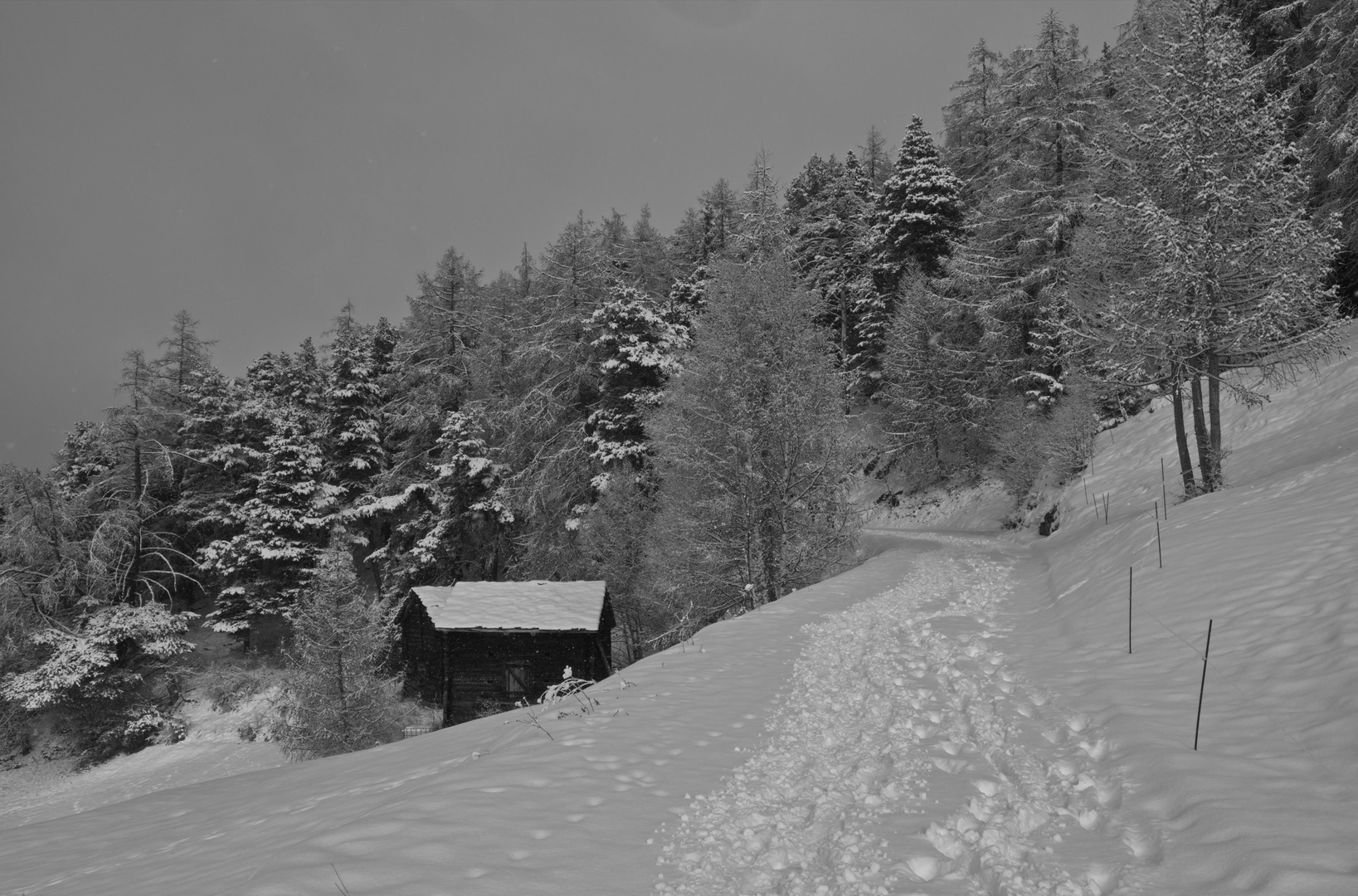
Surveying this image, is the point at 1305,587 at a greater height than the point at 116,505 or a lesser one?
lesser

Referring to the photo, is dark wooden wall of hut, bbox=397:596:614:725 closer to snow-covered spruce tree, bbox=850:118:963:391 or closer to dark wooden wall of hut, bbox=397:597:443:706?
dark wooden wall of hut, bbox=397:597:443:706

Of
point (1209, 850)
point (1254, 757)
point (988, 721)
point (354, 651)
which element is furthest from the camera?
point (354, 651)

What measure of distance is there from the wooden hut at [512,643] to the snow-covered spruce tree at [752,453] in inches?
253

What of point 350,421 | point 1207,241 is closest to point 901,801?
point 1207,241

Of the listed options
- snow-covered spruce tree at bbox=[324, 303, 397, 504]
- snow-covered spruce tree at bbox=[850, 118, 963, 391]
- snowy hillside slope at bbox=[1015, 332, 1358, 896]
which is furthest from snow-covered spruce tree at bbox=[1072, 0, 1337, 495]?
snow-covered spruce tree at bbox=[324, 303, 397, 504]

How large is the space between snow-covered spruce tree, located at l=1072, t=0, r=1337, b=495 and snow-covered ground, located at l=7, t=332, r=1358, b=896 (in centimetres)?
416

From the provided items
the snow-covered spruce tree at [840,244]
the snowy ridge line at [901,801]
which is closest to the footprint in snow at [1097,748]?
the snowy ridge line at [901,801]

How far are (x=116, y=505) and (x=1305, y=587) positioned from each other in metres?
42.4

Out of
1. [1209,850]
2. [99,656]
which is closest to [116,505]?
[99,656]

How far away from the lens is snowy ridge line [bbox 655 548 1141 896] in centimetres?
355

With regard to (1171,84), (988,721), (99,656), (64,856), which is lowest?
(99,656)

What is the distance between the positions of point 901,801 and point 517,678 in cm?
2207

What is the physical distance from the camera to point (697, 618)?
1822 centimetres

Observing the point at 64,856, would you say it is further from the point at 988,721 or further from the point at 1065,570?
the point at 1065,570
